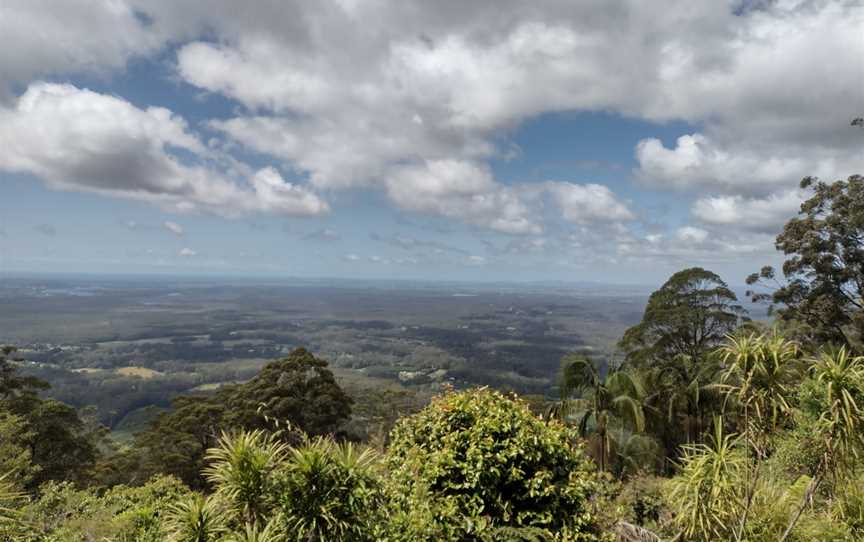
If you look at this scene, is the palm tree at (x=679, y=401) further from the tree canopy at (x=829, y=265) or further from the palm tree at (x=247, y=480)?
the palm tree at (x=247, y=480)

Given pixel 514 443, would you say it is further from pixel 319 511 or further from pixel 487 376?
pixel 487 376

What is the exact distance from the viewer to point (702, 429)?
19.7m

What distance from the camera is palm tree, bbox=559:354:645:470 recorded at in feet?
50.3

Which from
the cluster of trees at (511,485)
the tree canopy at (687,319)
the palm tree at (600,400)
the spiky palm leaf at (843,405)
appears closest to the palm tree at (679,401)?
the tree canopy at (687,319)

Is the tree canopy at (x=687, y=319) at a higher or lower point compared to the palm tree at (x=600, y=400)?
higher

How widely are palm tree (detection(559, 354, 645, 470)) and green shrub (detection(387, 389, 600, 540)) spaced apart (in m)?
8.59

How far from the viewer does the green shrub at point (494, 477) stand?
6.38 m

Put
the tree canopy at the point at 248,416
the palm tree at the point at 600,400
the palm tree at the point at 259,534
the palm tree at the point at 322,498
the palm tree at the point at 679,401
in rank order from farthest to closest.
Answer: the tree canopy at the point at 248,416 → the palm tree at the point at 679,401 → the palm tree at the point at 600,400 → the palm tree at the point at 322,498 → the palm tree at the point at 259,534

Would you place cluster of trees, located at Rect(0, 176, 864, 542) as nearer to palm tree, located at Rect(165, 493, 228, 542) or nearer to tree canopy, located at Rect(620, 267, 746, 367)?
palm tree, located at Rect(165, 493, 228, 542)

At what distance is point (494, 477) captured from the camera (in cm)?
675

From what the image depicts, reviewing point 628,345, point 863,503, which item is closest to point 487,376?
point 628,345

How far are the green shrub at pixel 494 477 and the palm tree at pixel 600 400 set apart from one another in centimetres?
859

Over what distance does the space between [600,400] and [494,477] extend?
10260 millimetres

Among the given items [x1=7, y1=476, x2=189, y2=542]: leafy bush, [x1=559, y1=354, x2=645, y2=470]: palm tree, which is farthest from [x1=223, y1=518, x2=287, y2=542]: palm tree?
[x1=559, y1=354, x2=645, y2=470]: palm tree
